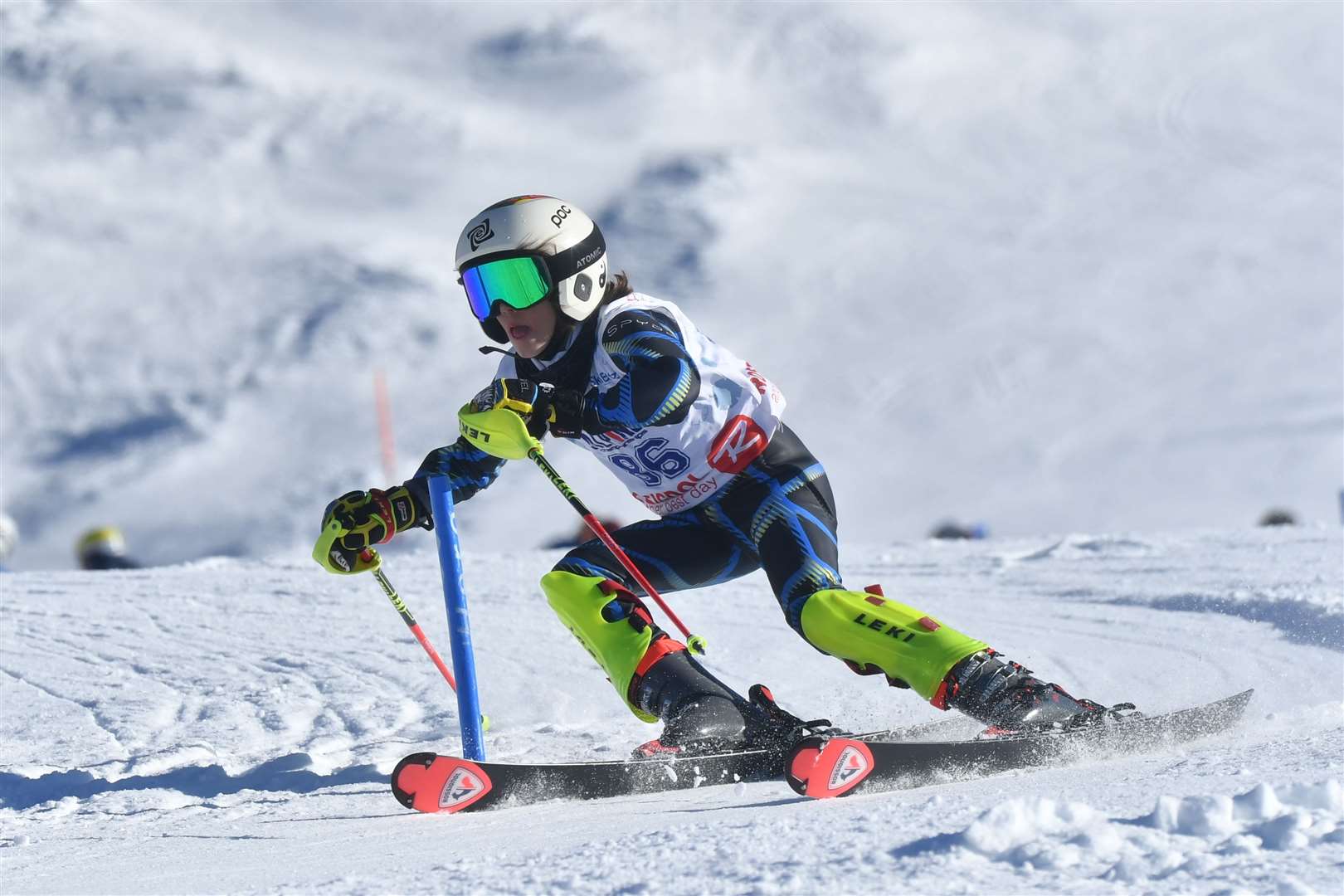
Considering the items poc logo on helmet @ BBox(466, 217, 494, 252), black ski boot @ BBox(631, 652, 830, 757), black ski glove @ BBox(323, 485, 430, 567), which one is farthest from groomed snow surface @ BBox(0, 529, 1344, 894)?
poc logo on helmet @ BBox(466, 217, 494, 252)

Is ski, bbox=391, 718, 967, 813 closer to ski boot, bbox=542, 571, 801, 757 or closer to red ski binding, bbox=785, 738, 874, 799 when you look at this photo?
ski boot, bbox=542, 571, 801, 757

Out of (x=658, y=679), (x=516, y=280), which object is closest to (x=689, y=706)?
(x=658, y=679)

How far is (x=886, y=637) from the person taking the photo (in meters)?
3.69

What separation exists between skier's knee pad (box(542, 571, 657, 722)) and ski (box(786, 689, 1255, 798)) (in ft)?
2.61

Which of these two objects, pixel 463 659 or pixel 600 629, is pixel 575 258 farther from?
pixel 463 659

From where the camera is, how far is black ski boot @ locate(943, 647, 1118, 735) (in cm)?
356

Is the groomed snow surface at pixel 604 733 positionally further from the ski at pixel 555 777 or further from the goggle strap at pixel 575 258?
the goggle strap at pixel 575 258

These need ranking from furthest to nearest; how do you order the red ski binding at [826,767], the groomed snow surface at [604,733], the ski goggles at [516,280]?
the ski goggles at [516,280] → the red ski binding at [826,767] → the groomed snow surface at [604,733]

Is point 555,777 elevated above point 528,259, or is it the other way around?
point 528,259

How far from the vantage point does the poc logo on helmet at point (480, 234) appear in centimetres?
400

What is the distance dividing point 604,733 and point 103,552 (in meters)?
11.5

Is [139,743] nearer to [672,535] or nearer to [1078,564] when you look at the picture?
[672,535]

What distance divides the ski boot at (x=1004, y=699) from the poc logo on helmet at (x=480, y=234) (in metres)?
1.96

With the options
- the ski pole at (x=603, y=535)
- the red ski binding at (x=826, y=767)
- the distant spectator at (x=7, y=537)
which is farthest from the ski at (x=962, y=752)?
the distant spectator at (x=7, y=537)
